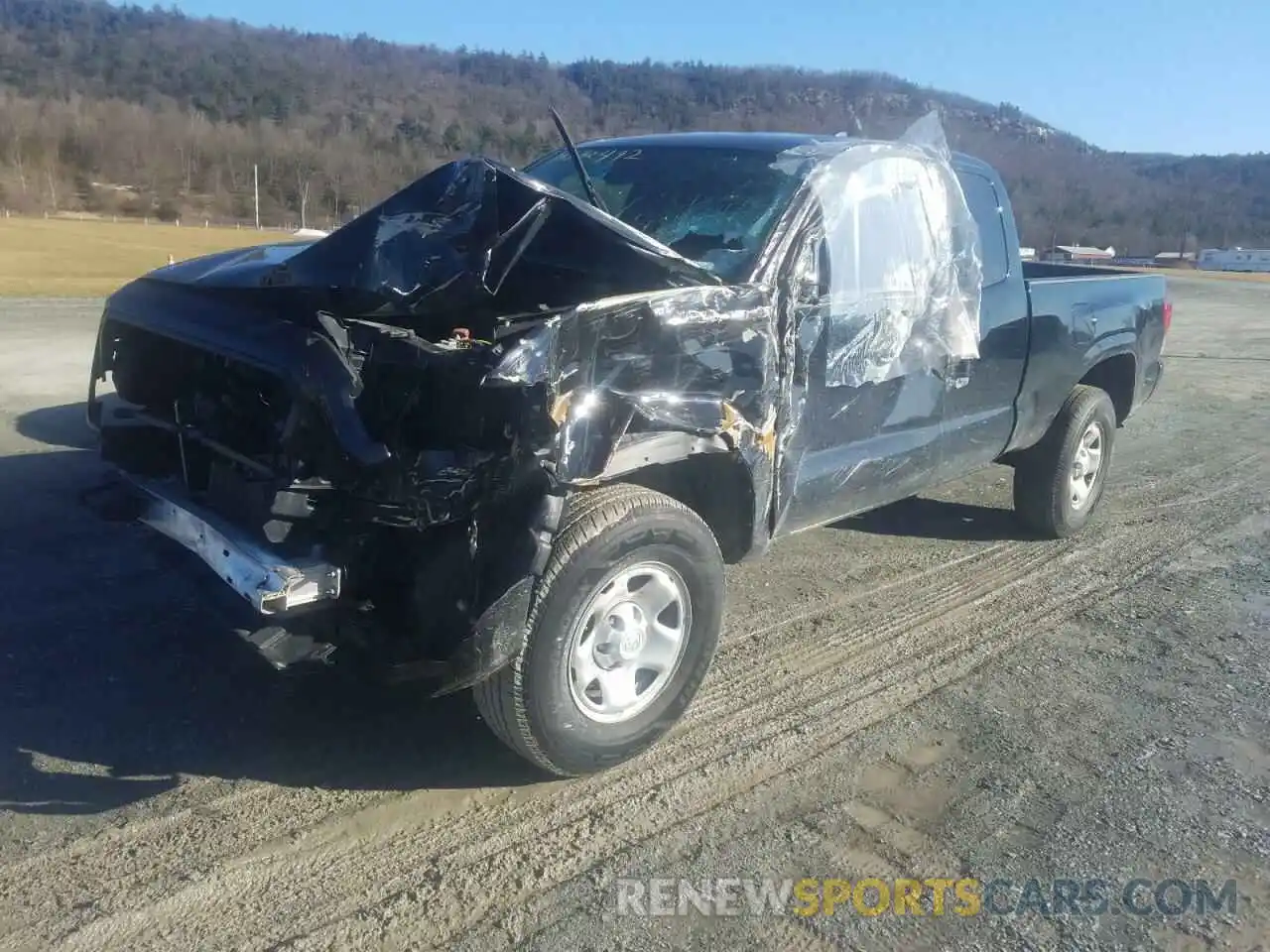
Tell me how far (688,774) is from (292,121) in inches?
4775

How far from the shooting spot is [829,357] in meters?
4.09

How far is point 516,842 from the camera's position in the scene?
310 centimetres

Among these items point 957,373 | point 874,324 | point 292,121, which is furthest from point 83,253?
point 292,121

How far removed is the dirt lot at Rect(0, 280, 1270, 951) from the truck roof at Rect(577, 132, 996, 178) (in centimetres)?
206

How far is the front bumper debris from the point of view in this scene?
2.94 m

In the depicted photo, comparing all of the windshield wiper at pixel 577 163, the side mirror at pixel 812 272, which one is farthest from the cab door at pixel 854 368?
the windshield wiper at pixel 577 163

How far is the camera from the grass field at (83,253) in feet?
71.0

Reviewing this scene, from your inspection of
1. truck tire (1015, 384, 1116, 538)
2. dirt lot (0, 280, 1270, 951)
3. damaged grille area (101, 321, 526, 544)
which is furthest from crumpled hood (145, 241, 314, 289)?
truck tire (1015, 384, 1116, 538)

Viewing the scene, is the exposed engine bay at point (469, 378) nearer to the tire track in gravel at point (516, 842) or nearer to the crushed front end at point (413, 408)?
the crushed front end at point (413, 408)

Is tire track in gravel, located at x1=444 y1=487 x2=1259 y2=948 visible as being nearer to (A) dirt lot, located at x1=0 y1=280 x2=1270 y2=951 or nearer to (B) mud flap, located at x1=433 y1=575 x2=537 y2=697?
(A) dirt lot, located at x1=0 y1=280 x2=1270 y2=951

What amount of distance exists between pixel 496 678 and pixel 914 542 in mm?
3502

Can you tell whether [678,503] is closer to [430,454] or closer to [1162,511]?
[430,454]

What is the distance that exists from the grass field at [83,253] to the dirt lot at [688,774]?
16940mm

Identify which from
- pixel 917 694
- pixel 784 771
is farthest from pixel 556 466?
pixel 917 694
